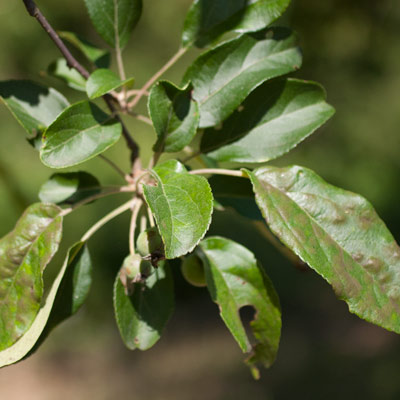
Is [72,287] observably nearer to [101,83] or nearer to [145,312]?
[145,312]

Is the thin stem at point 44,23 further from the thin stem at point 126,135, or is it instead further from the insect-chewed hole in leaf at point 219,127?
the insect-chewed hole in leaf at point 219,127

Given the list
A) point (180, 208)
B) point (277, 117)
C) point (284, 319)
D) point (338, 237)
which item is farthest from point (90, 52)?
point (284, 319)

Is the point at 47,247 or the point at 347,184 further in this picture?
the point at 347,184

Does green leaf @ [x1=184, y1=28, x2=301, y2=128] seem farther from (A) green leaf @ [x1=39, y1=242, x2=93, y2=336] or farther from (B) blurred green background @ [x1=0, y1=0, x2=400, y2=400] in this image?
(B) blurred green background @ [x1=0, y1=0, x2=400, y2=400]

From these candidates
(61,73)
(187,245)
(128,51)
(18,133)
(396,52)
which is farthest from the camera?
(128,51)

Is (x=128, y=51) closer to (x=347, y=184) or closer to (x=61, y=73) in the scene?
(x=347, y=184)

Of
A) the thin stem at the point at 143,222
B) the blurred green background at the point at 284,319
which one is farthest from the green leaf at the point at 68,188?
the blurred green background at the point at 284,319

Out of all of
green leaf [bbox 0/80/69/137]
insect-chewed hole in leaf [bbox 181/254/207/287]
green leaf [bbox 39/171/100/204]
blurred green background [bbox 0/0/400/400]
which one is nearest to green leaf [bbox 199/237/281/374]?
insect-chewed hole in leaf [bbox 181/254/207/287]

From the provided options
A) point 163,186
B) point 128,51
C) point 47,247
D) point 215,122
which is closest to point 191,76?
point 215,122
